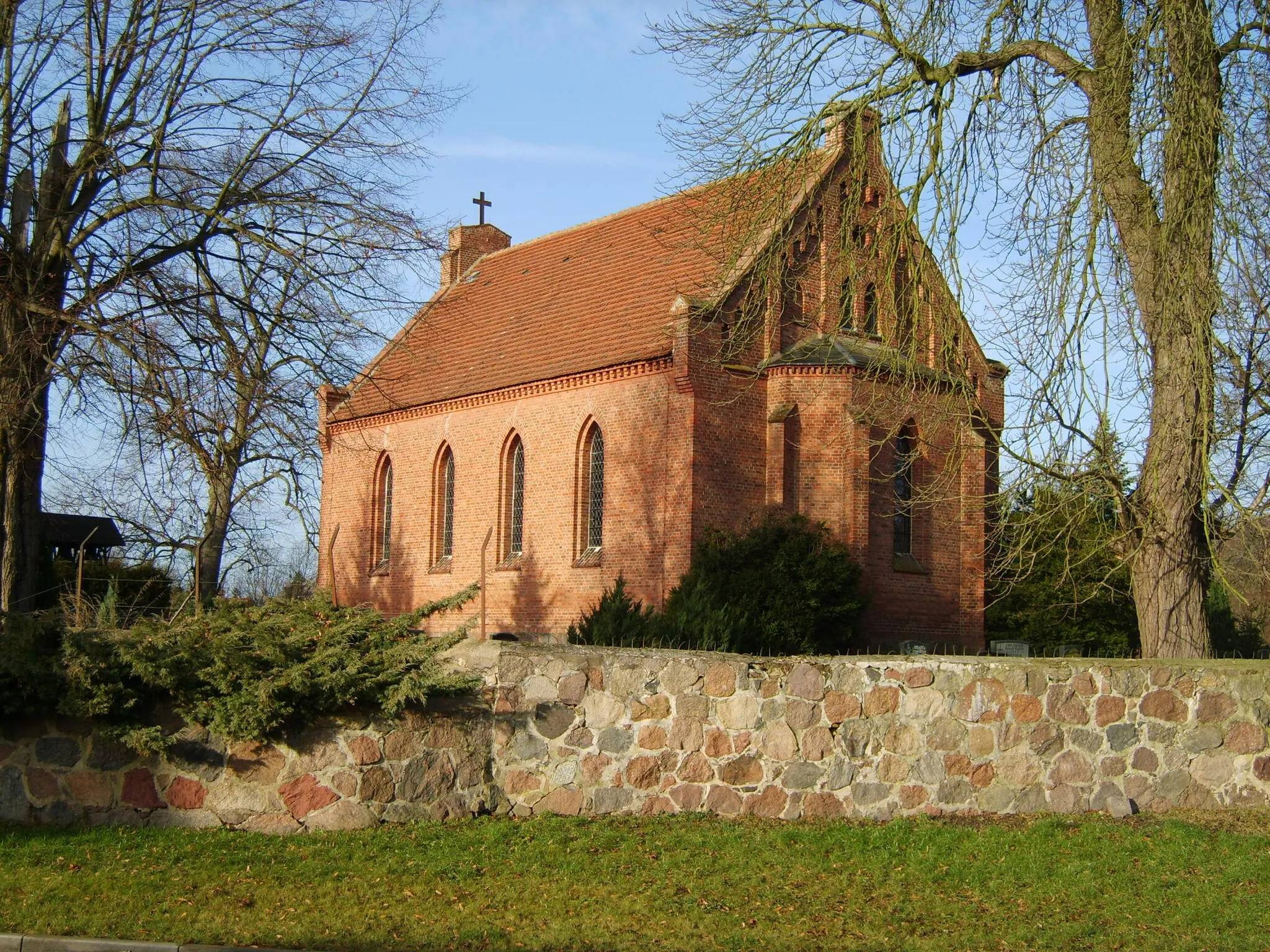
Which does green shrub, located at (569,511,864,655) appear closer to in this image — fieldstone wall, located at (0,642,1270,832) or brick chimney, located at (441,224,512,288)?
fieldstone wall, located at (0,642,1270,832)

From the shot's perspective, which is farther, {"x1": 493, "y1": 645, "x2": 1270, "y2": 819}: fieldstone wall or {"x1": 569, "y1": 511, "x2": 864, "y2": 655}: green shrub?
{"x1": 569, "y1": 511, "x2": 864, "y2": 655}: green shrub

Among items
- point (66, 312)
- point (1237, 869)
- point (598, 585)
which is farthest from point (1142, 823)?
point (598, 585)

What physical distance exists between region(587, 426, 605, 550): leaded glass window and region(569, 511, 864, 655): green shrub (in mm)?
3373

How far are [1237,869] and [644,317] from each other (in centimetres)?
1855

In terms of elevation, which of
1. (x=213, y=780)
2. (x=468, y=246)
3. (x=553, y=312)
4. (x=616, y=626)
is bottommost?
(x=213, y=780)

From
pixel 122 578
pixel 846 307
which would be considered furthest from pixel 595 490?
pixel 846 307

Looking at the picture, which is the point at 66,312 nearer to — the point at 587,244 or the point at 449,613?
the point at 449,613

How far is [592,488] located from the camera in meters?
25.3

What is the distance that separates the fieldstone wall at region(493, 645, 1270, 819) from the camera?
31.2 feet

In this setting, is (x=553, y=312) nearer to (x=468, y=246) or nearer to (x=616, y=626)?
(x=468, y=246)

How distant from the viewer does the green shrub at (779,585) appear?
2002 centimetres

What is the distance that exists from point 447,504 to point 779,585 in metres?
11.2

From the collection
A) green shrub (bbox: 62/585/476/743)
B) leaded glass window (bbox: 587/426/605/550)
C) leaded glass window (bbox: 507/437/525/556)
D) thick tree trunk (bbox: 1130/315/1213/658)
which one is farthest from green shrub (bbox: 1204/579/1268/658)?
green shrub (bbox: 62/585/476/743)

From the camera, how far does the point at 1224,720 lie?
1018 centimetres
